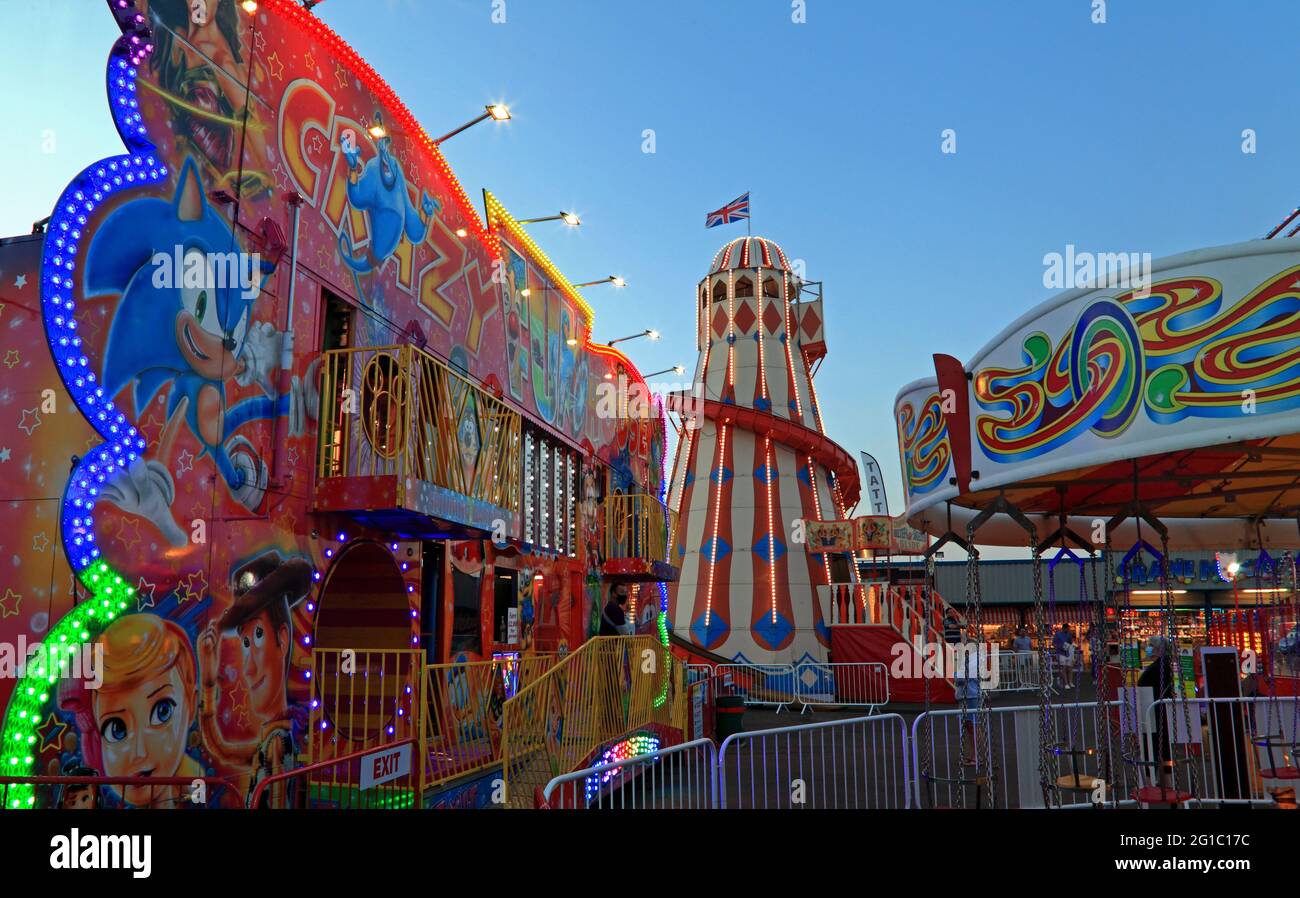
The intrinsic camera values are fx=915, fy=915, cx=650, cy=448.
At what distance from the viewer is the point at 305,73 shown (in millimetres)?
7785

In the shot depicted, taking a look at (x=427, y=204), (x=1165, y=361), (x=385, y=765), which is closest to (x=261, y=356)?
(x=385, y=765)

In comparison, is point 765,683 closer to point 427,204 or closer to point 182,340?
point 427,204

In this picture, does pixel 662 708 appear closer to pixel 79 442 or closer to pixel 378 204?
pixel 378 204

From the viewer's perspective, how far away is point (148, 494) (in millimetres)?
5879

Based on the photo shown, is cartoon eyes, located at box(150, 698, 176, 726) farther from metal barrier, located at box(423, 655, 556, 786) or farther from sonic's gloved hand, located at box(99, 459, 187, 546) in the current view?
metal barrier, located at box(423, 655, 556, 786)

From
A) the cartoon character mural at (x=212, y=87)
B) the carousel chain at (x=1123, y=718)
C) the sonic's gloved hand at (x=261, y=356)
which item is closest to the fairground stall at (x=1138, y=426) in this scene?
the carousel chain at (x=1123, y=718)

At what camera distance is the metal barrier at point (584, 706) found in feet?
25.8

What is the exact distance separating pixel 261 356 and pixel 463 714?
3.86 meters

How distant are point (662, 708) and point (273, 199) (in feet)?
25.5

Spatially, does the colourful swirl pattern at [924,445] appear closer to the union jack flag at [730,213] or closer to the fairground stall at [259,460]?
the fairground stall at [259,460]

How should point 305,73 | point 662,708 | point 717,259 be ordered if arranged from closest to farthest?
point 305,73 < point 662,708 < point 717,259

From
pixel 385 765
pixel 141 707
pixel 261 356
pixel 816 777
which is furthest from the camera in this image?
pixel 816 777

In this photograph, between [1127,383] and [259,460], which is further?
[259,460]
